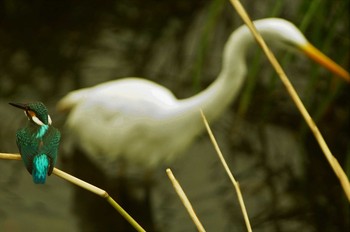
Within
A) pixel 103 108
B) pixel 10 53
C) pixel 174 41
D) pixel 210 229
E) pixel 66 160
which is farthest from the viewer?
pixel 174 41

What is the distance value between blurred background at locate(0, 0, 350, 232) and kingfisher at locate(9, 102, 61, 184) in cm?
124

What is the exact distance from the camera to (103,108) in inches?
72.7

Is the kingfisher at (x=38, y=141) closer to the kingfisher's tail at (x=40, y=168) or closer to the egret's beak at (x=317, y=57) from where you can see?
the kingfisher's tail at (x=40, y=168)

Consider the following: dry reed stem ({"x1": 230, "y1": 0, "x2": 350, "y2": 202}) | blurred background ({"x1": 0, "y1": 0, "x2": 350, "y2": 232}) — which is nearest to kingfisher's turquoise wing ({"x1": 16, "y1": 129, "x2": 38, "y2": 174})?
dry reed stem ({"x1": 230, "y1": 0, "x2": 350, "y2": 202})

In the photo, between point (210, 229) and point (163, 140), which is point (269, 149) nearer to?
point (210, 229)

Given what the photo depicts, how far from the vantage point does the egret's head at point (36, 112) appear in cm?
61

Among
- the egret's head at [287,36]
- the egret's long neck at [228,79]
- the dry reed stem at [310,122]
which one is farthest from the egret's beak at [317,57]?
the dry reed stem at [310,122]

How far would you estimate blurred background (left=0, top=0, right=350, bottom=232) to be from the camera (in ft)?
6.98

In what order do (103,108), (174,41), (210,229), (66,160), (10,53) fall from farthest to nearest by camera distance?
1. (174,41)
2. (10,53)
3. (66,160)
4. (210,229)
5. (103,108)

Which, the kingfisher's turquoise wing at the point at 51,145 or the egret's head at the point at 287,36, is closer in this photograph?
the kingfisher's turquoise wing at the point at 51,145

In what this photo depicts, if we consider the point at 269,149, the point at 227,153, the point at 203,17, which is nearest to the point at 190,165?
the point at 227,153

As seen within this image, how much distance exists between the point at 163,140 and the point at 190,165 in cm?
37

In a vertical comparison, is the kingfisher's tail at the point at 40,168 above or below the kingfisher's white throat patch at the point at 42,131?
below

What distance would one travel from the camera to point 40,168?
59 centimetres
